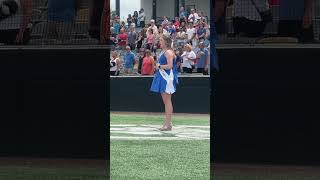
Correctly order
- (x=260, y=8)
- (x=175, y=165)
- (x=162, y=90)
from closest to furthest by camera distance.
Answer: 1. (x=260, y=8)
2. (x=175, y=165)
3. (x=162, y=90)

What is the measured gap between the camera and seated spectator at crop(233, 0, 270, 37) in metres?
5.45

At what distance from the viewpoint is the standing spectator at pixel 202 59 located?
15396 mm

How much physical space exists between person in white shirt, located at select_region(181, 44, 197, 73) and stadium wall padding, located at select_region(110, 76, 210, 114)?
1446 mm

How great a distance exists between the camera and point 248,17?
18.0 feet

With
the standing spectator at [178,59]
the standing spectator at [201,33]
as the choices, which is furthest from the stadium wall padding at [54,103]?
the standing spectator at [201,33]

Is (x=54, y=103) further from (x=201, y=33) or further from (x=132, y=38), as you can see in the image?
(x=132, y=38)

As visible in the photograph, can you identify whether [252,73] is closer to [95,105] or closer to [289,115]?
[289,115]

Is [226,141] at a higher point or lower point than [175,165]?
higher

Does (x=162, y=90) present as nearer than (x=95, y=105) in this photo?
No

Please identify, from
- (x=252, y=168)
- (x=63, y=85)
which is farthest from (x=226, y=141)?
(x=63, y=85)

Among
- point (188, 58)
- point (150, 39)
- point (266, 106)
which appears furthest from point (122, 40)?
point (266, 106)

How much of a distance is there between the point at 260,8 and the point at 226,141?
1.20m

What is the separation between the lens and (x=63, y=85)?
586 cm

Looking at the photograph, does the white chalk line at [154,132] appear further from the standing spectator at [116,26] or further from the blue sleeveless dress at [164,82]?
the standing spectator at [116,26]
